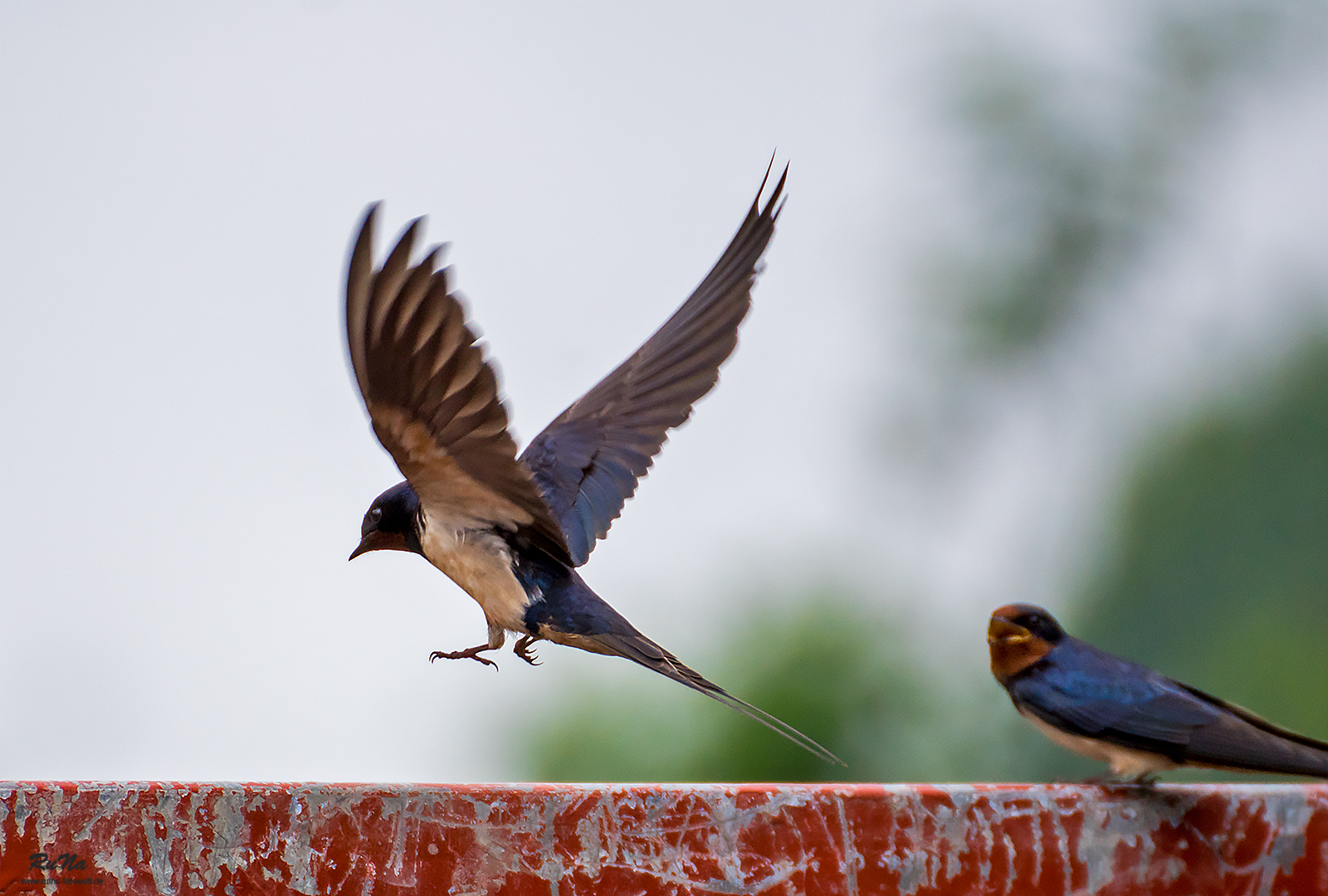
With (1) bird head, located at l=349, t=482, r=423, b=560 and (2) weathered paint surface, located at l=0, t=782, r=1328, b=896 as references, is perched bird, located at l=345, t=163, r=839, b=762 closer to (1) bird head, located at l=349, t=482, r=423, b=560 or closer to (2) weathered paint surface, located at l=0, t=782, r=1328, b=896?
(1) bird head, located at l=349, t=482, r=423, b=560

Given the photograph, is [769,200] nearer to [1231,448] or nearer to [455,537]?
[455,537]

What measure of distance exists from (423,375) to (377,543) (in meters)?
0.73

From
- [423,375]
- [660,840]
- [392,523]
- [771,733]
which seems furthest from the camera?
[771,733]

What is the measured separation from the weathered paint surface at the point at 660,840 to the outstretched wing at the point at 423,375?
0.82 meters

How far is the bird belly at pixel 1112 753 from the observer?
1.53 metres

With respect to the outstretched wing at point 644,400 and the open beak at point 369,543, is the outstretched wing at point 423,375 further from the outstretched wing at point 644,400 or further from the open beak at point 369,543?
the outstretched wing at point 644,400

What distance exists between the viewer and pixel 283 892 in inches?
53.3

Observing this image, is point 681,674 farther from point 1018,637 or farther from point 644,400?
point 644,400

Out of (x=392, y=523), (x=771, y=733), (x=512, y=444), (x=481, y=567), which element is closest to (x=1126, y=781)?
(x=512, y=444)

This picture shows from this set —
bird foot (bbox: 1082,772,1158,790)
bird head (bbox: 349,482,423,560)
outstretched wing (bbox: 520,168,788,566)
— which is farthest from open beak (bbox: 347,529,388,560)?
bird foot (bbox: 1082,772,1158,790)

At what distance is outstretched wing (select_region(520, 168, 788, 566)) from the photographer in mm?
2992

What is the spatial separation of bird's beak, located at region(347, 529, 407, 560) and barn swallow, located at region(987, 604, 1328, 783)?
4.47 ft

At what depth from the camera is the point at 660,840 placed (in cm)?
135

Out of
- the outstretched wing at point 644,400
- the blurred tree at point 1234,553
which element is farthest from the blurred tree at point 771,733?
the outstretched wing at point 644,400
